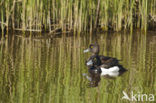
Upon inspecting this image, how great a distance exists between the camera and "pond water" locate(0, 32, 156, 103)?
6.30 meters

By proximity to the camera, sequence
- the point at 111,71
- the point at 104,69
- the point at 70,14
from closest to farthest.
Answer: the point at 111,71 → the point at 104,69 → the point at 70,14

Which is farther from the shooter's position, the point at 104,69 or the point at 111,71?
the point at 104,69

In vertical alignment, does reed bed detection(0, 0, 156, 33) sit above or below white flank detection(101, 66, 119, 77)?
above

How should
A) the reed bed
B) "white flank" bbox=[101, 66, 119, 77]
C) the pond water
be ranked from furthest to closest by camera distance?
1. the reed bed
2. "white flank" bbox=[101, 66, 119, 77]
3. the pond water

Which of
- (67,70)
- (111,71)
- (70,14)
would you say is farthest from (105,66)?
(70,14)

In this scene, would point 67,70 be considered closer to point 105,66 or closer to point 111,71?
point 105,66

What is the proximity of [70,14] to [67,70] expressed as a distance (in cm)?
446

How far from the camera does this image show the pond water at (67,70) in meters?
6.30

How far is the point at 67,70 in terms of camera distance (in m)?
8.01

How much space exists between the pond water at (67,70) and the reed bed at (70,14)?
54cm

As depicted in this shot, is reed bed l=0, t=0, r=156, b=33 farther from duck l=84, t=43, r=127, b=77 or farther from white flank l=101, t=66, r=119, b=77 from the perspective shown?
white flank l=101, t=66, r=119, b=77

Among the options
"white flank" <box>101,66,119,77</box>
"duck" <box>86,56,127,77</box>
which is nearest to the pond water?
"duck" <box>86,56,127,77</box>

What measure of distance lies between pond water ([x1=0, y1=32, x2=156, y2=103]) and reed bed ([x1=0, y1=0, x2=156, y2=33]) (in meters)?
0.54

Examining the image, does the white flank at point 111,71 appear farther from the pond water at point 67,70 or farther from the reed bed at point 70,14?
the reed bed at point 70,14
